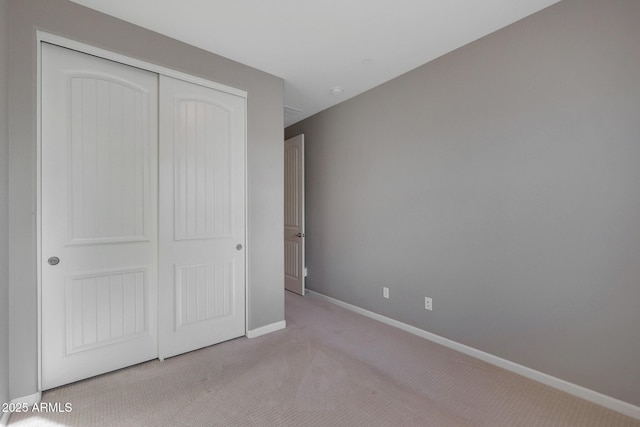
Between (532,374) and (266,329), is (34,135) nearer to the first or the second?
(266,329)

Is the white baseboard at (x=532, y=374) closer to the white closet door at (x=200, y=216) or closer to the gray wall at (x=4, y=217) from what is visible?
the white closet door at (x=200, y=216)

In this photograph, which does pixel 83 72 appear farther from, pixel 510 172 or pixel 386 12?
pixel 510 172

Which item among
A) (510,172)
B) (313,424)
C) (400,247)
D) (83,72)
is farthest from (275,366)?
(83,72)

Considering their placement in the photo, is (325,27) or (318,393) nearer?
(318,393)

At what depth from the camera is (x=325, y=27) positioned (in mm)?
2172

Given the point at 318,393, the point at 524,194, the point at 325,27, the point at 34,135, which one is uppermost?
the point at 325,27

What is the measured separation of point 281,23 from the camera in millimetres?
2127

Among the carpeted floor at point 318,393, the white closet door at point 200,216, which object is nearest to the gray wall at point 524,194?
the carpeted floor at point 318,393

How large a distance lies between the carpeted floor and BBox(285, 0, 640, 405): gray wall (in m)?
0.32

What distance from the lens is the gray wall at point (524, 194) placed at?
5.67ft

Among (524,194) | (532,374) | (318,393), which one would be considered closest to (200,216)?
(318,393)

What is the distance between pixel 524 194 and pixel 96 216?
3.07 metres

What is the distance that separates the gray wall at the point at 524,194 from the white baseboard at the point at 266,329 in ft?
3.43

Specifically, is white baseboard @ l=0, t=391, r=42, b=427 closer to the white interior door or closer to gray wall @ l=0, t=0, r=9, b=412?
gray wall @ l=0, t=0, r=9, b=412
